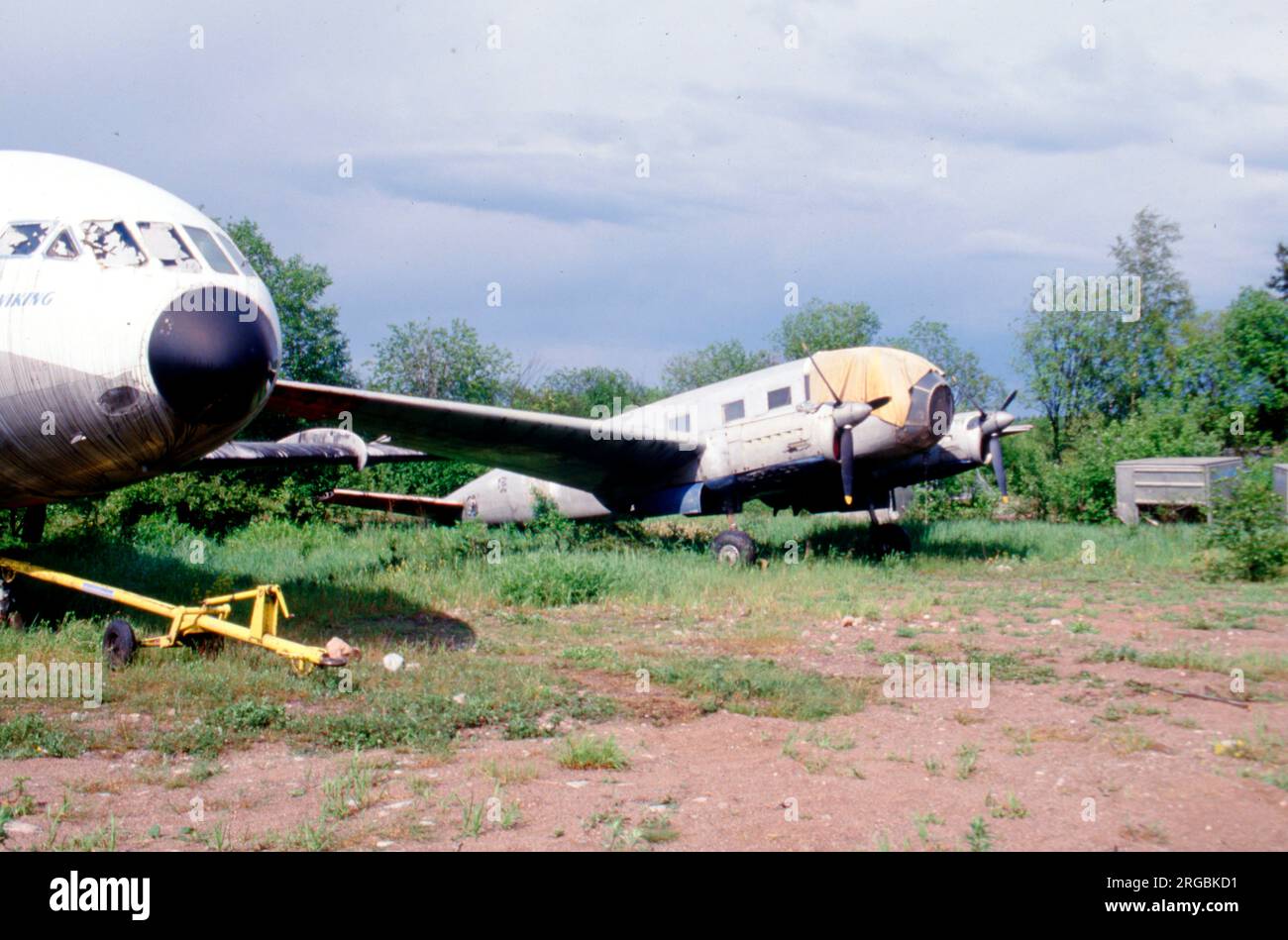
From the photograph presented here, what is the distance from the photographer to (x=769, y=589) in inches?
491

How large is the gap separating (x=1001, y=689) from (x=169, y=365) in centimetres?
648

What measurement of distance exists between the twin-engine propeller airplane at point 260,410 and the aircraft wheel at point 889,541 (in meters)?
0.04

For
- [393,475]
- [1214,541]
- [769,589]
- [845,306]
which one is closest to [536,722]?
[769,589]

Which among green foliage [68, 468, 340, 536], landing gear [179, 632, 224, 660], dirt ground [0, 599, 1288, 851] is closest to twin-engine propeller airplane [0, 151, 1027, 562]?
landing gear [179, 632, 224, 660]

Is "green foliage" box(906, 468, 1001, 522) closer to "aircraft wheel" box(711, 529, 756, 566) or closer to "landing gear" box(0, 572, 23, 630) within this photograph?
"aircraft wheel" box(711, 529, 756, 566)

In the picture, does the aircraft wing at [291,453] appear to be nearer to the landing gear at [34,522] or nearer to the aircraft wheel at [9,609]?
the landing gear at [34,522]

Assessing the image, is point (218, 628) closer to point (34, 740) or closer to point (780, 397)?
point (34, 740)

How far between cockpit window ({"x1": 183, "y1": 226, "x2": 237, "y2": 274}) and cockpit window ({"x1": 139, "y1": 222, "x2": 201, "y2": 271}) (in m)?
0.12

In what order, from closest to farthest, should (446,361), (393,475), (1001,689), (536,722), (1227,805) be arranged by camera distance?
1. (1227,805)
2. (536,722)
3. (1001,689)
4. (393,475)
5. (446,361)

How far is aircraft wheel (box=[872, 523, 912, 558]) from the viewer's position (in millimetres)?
16359

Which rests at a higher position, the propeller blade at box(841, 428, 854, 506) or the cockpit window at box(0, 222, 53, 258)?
the cockpit window at box(0, 222, 53, 258)

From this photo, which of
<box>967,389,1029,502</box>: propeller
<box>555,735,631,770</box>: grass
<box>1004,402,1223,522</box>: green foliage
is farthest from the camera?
<box>1004,402,1223,522</box>: green foliage

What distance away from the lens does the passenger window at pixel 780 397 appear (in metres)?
15.1
